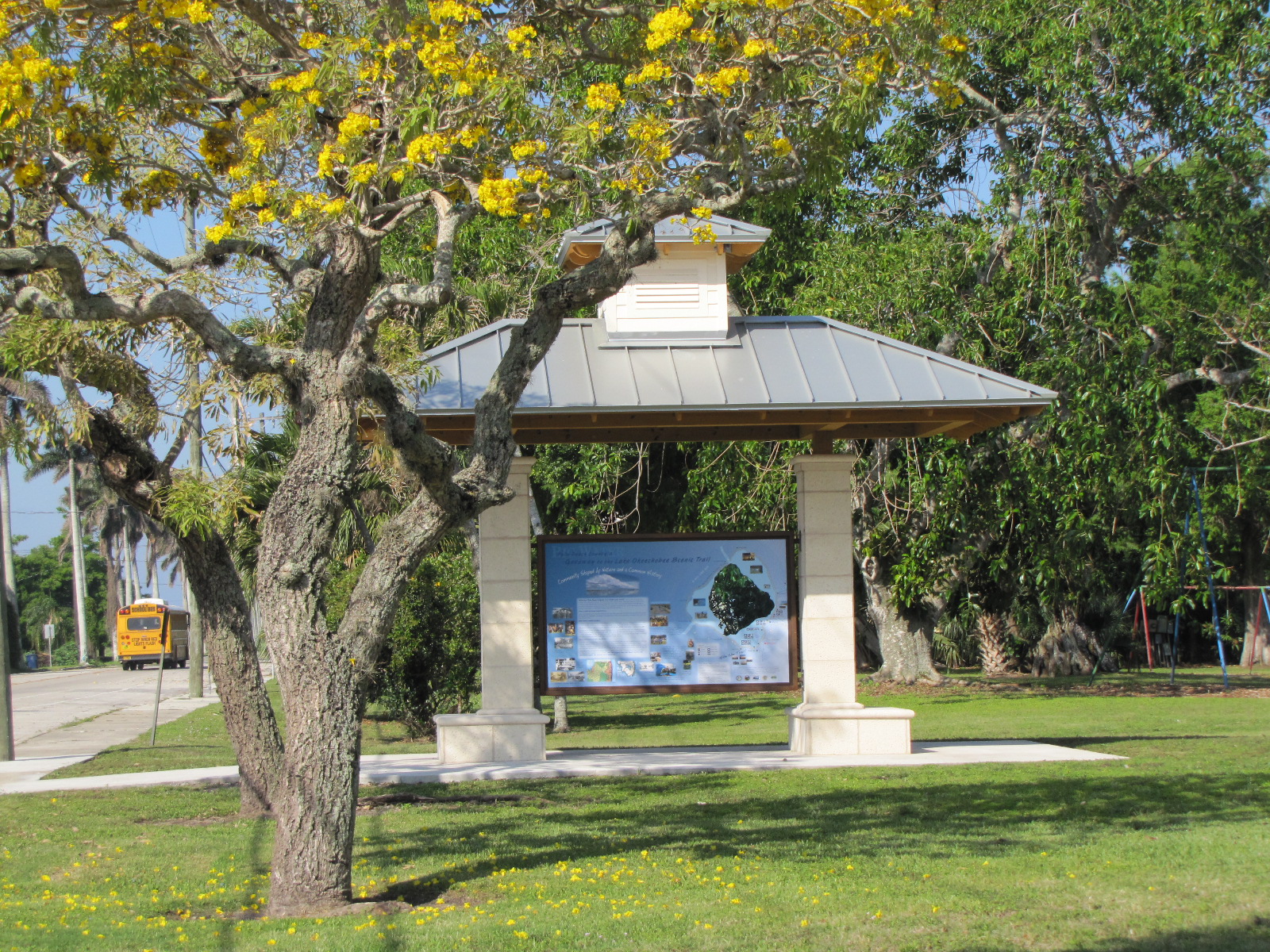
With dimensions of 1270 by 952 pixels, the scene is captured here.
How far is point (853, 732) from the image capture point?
12.7 metres

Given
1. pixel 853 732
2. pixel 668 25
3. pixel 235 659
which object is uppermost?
pixel 668 25

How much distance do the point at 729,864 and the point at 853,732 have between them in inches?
210

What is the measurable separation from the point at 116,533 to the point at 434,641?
78111 millimetres

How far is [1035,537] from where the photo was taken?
2027cm

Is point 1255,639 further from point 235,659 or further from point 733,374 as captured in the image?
point 235,659


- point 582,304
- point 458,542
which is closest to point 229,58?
point 582,304

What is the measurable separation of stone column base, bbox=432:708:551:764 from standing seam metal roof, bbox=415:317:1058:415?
3.34m

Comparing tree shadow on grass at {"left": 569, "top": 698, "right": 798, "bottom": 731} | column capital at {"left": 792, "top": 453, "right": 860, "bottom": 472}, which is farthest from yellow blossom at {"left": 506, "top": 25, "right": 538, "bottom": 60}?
tree shadow on grass at {"left": 569, "top": 698, "right": 798, "bottom": 731}

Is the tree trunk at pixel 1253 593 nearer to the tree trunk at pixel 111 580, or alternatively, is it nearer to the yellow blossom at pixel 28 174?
the yellow blossom at pixel 28 174

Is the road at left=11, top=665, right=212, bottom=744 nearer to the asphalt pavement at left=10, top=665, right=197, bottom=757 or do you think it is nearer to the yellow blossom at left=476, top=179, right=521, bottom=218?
the asphalt pavement at left=10, top=665, right=197, bottom=757

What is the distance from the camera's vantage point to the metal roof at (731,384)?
11.6m

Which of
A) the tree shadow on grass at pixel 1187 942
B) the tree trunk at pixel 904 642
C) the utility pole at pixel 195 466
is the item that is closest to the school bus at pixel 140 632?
the utility pole at pixel 195 466

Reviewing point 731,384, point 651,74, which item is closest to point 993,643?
point 731,384

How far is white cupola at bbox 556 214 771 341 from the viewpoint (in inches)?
507
